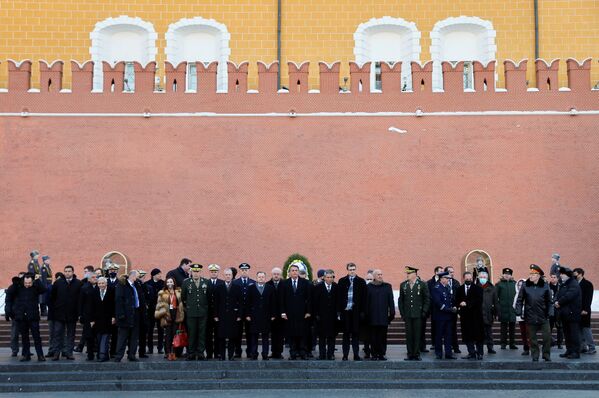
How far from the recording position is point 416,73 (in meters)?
19.2

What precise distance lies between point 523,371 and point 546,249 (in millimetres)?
6542

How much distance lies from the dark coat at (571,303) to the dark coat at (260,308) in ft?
13.0

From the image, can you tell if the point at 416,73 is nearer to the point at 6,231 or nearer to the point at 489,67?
the point at 489,67

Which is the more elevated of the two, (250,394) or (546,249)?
(546,249)

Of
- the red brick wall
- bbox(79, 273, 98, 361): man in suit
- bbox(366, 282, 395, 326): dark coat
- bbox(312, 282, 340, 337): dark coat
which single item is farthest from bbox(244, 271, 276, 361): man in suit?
the red brick wall

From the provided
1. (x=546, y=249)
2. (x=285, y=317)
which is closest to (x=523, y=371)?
(x=285, y=317)

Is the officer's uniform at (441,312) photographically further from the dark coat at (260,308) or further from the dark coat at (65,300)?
the dark coat at (65,300)

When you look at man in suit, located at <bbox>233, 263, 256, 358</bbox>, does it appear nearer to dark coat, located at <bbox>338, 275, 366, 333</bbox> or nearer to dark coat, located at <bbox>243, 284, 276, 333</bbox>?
dark coat, located at <bbox>243, 284, 276, 333</bbox>

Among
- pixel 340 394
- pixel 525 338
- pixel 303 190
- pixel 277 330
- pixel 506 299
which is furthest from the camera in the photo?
pixel 303 190

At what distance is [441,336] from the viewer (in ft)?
43.7

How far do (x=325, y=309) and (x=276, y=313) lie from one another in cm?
69

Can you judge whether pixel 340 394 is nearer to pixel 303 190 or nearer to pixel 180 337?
pixel 180 337

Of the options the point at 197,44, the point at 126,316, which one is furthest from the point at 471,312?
the point at 197,44

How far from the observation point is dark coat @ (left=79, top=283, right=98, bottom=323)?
13.3 meters
